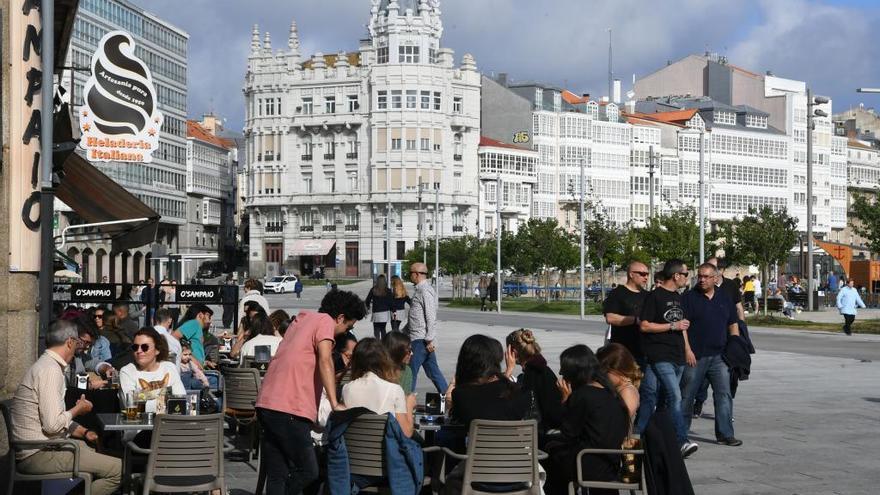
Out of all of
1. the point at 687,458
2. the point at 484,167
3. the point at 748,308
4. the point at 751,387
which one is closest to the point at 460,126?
the point at 484,167

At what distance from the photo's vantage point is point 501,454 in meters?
8.95

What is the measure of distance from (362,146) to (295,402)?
108 metres

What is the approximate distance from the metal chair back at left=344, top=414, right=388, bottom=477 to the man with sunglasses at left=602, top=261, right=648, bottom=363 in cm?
509

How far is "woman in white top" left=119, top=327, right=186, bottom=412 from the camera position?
11.3 m

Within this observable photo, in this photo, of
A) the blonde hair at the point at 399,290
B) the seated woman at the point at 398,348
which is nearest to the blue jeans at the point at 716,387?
the seated woman at the point at 398,348

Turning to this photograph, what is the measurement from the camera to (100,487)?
9.62 metres

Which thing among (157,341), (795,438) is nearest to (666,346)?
(795,438)

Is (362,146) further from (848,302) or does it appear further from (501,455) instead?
(501,455)

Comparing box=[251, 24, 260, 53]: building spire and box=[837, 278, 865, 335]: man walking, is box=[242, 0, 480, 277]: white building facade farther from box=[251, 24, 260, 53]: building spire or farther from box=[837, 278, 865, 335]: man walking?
box=[837, 278, 865, 335]: man walking

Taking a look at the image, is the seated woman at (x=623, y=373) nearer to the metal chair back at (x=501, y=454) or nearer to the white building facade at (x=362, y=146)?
the metal chair back at (x=501, y=454)

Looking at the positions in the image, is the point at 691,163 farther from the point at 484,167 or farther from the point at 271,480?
the point at 271,480

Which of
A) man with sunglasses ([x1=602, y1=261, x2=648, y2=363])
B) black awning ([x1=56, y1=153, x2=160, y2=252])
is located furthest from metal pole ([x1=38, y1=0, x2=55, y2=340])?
black awning ([x1=56, y1=153, x2=160, y2=252])

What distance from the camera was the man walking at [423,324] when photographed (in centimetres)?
1792

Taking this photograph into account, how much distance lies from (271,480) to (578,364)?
2.18 metres
